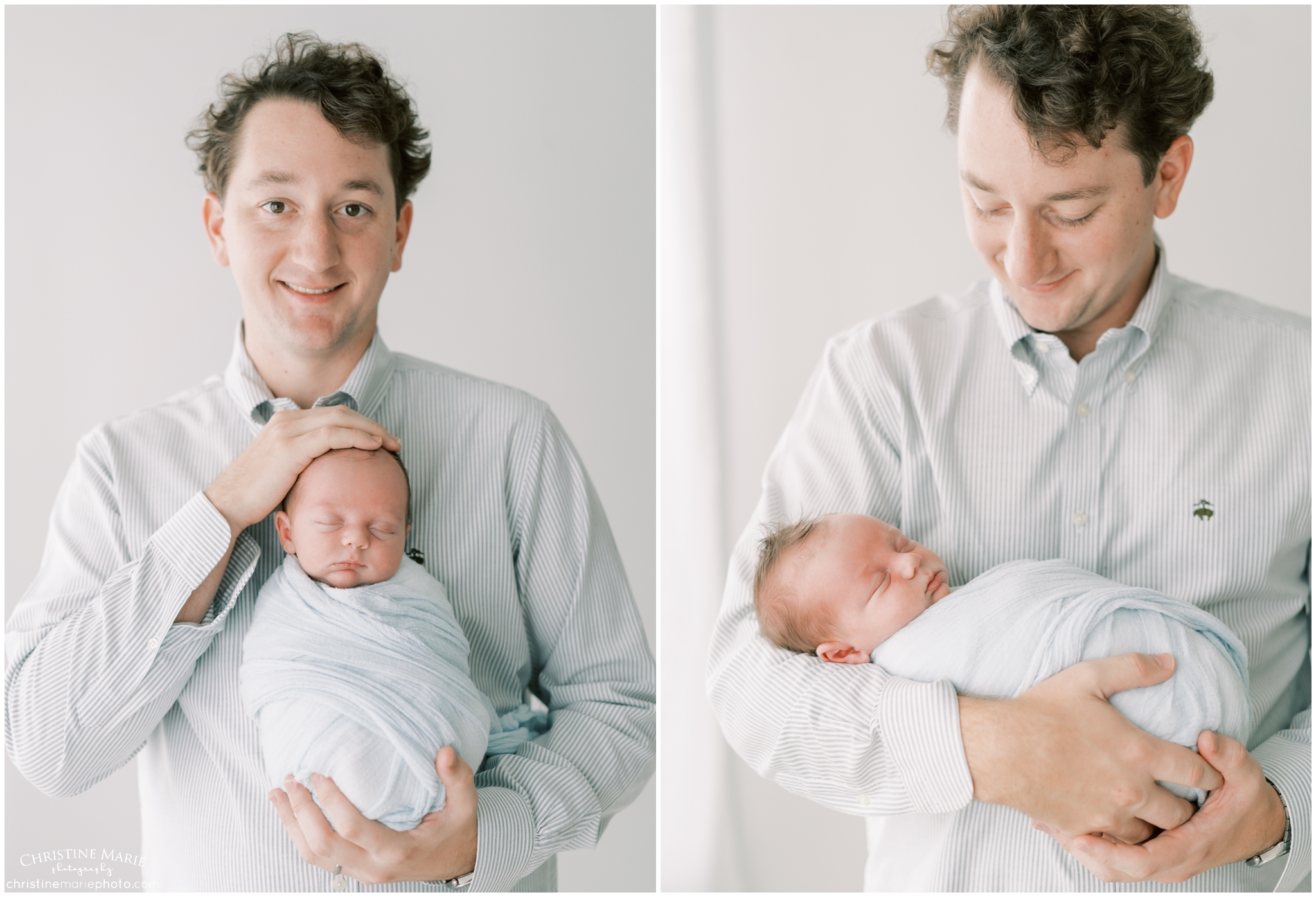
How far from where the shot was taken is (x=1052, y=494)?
1728 millimetres

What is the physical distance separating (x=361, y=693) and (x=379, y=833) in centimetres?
23

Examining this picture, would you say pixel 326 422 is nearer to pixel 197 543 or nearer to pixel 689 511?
pixel 197 543

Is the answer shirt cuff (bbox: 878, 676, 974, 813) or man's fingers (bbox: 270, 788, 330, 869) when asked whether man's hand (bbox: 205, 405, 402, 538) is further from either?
shirt cuff (bbox: 878, 676, 974, 813)

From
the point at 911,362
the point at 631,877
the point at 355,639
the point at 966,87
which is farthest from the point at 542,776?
the point at 966,87

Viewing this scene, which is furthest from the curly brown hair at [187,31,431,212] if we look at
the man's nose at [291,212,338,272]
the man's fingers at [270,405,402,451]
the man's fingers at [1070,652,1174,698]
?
the man's fingers at [1070,652,1174,698]

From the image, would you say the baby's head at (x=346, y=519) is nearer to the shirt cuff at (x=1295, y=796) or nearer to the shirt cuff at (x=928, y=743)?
the shirt cuff at (x=928, y=743)

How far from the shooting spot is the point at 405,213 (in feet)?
6.25

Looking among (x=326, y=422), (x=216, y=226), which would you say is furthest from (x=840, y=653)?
(x=216, y=226)

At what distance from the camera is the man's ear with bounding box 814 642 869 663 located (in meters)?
1.63

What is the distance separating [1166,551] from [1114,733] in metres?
0.45

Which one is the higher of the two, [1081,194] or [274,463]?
[1081,194]

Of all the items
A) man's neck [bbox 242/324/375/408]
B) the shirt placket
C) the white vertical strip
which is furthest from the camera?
the white vertical strip

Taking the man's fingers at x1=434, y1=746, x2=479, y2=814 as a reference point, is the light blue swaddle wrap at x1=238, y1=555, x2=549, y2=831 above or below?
above

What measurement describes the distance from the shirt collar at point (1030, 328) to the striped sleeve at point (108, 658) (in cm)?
154
